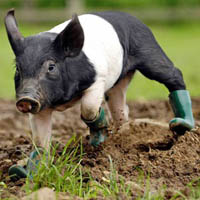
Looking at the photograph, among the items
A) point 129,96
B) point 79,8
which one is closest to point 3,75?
point 129,96

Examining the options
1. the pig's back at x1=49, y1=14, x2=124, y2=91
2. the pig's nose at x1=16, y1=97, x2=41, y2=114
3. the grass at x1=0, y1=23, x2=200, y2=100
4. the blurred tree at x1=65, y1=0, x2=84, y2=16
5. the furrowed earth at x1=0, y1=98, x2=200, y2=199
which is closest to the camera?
the pig's nose at x1=16, y1=97, x2=41, y2=114

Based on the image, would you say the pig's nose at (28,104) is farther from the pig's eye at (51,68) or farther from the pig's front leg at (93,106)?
the pig's front leg at (93,106)

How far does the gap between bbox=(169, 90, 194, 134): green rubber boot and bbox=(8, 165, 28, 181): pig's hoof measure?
1.16 meters

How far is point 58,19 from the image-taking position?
20.8 metres

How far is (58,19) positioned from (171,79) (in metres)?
17.2

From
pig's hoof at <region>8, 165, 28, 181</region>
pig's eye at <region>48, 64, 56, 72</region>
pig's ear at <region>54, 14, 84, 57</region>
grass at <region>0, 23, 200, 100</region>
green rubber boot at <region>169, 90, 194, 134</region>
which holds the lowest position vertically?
grass at <region>0, 23, 200, 100</region>

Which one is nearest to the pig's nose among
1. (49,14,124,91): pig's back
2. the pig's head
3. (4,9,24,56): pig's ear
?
the pig's head

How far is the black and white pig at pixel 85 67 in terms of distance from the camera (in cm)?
325

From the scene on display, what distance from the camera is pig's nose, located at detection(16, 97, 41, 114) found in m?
3.09

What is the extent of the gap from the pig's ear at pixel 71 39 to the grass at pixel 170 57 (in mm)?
368

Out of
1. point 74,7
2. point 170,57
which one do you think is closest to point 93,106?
point 170,57

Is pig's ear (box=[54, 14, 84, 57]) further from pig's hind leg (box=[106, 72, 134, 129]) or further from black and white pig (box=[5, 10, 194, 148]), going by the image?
pig's hind leg (box=[106, 72, 134, 129])

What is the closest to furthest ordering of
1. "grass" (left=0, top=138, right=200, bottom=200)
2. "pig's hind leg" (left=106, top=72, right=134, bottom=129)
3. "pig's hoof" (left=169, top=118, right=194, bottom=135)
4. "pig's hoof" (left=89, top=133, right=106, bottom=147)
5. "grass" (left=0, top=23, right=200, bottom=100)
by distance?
"grass" (left=0, top=138, right=200, bottom=200) < "pig's hoof" (left=169, top=118, right=194, bottom=135) < "pig's hoof" (left=89, top=133, right=106, bottom=147) < "pig's hind leg" (left=106, top=72, right=134, bottom=129) < "grass" (left=0, top=23, right=200, bottom=100)

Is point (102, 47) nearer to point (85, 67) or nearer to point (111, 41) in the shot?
point (111, 41)
